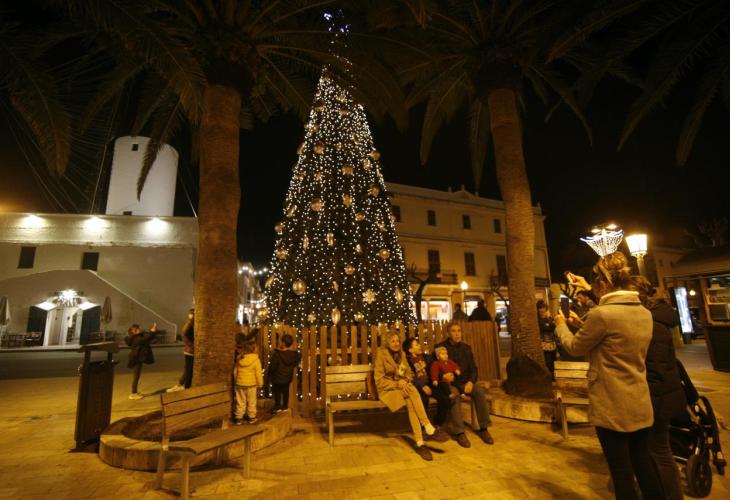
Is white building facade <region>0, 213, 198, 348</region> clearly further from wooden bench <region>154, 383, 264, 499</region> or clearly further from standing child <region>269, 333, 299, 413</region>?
wooden bench <region>154, 383, 264, 499</region>

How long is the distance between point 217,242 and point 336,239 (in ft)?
16.6

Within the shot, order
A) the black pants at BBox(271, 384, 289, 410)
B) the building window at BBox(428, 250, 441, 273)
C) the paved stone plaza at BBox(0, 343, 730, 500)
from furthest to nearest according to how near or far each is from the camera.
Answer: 1. the building window at BBox(428, 250, 441, 273)
2. the black pants at BBox(271, 384, 289, 410)
3. the paved stone plaza at BBox(0, 343, 730, 500)

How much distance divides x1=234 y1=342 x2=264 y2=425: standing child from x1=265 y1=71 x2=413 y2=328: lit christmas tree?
3916mm

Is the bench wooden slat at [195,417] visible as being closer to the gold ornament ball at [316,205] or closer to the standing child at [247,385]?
the standing child at [247,385]

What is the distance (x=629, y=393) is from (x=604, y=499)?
59.7 inches

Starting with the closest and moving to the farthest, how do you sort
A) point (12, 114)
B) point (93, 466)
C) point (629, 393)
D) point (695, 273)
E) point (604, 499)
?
point (629, 393), point (604, 499), point (93, 466), point (12, 114), point (695, 273)

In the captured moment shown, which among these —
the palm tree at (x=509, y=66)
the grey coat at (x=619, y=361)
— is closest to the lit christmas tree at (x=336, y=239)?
the palm tree at (x=509, y=66)

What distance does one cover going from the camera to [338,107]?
40.1 feet

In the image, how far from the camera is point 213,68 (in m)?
6.60

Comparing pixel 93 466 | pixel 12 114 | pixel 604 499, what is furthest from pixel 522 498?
pixel 12 114

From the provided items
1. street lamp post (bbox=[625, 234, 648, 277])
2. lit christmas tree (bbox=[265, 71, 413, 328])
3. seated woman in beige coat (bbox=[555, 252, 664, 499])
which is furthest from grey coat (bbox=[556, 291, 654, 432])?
lit christmas tree (bbox=[265, 71, 413, 328])

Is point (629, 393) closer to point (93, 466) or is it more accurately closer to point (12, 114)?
point (93, 466)

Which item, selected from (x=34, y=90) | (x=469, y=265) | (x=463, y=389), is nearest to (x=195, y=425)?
(x=463, y=389)

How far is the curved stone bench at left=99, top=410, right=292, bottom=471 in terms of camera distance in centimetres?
456
